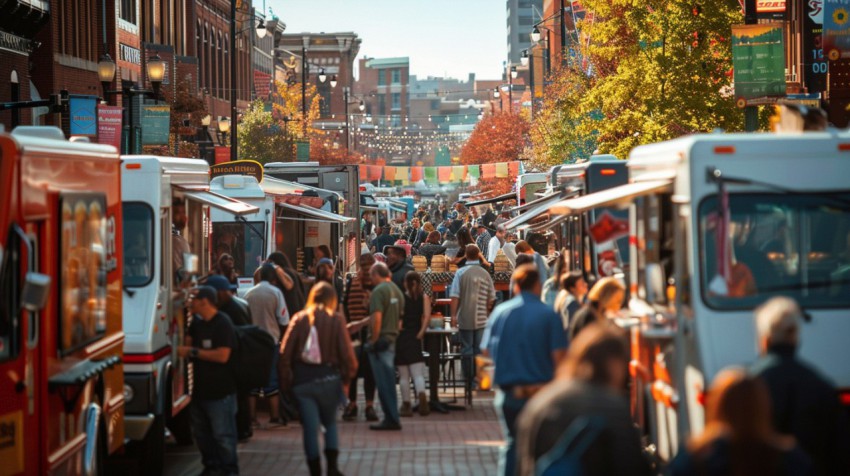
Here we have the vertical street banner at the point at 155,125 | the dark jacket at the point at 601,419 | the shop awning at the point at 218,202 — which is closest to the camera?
the dark jacket at the point at 601,419

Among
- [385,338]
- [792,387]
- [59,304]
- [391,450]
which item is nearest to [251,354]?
[391,450]

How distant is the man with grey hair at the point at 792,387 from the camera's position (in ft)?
22.9

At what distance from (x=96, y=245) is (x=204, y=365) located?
1.56 meters

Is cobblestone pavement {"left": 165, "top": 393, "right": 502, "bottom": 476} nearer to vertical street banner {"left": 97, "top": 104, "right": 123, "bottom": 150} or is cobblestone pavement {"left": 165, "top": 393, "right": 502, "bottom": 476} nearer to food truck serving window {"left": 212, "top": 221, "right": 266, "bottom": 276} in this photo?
food truck serving window {"left": 212, "top": 221, "right": 266, "bottom": 276}

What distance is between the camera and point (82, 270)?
10586mm

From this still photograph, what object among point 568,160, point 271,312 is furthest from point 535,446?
point 568,160

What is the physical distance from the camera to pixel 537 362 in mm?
9961

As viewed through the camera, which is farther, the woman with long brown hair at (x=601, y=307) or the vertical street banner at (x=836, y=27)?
the vertical street banner at (x=836, y=27)

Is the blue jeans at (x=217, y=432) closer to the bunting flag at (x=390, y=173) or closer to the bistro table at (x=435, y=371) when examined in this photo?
the bistro table at (x=435, y=371)

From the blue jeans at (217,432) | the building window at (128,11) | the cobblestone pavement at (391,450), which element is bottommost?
the cobblestone pavement at (391,450)

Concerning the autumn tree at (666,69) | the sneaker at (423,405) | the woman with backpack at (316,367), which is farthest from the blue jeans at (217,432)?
the autumn tree at (666,69)

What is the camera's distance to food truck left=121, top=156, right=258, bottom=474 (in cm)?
1316

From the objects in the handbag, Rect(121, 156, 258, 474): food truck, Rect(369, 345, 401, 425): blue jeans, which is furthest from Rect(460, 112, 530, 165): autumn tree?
the handbag

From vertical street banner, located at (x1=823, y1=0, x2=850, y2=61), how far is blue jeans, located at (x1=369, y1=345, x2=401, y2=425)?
33.5 feet
